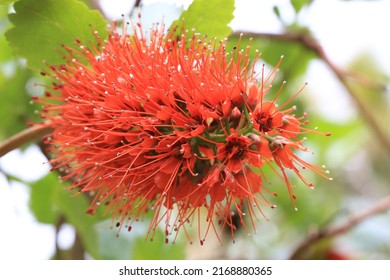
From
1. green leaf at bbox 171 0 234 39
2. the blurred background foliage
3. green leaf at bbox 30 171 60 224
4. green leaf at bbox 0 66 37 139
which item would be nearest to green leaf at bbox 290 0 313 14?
the blurred background foliage

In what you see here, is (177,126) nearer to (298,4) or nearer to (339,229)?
(298,4)

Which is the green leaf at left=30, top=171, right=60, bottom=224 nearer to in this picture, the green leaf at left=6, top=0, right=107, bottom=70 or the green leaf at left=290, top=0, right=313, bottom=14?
the green leaf at left=6, top=0, right=107, bottom=70

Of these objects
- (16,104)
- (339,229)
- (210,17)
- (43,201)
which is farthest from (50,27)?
(339,229)

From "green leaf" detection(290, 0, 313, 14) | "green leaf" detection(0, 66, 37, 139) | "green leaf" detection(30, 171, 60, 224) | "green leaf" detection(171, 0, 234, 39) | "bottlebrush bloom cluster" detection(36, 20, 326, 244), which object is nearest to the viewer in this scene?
"bottlebrush bloom cluster" detection(36, 20, 326, 244)

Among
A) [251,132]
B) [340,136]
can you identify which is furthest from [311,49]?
[251,132]

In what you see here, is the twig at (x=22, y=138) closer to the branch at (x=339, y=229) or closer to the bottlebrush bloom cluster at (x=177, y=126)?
the bottlebrush bloom cluster at (x=177, y=126)
